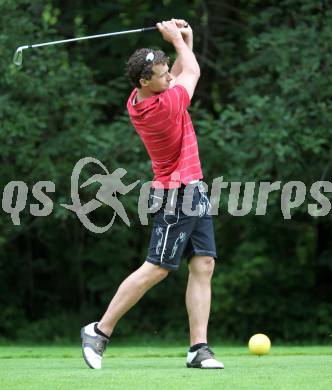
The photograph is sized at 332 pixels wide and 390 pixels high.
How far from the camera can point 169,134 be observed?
5863mm

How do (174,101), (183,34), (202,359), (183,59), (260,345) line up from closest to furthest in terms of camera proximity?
(174,101), (202,359), (183,59), (183,34), (260,345)

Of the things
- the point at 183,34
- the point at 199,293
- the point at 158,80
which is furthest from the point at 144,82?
the point at 199,293

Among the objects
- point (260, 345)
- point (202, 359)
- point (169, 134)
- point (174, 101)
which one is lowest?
point (260, 345)

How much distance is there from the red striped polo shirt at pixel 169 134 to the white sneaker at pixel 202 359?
3.28ft

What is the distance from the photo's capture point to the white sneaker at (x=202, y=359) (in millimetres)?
5871

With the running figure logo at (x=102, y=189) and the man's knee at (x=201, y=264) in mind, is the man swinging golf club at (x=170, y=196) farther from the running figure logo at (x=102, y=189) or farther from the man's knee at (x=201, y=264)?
the running figure logo at (x=102, y=189)

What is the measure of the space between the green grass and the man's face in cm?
163

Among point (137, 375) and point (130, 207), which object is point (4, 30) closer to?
point (130, 207)

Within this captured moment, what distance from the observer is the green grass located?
477 centimetres

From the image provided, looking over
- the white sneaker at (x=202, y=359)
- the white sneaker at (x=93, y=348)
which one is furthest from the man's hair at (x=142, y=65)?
the white sneaker at (x=202, y=359)

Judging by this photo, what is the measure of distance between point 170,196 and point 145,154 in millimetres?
5816

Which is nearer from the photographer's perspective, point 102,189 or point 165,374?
point 165,374

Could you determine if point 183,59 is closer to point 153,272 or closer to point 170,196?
point 170,196

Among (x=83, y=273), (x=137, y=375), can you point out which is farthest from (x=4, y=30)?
(x=137, y=375)
